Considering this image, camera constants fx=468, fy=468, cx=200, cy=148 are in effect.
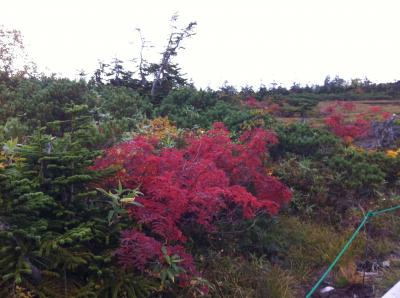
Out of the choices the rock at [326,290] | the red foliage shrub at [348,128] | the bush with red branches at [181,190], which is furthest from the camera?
the red foliage shrub at [348,128]

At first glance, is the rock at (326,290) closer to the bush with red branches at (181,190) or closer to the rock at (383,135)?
the bush with red branches at (181,190)

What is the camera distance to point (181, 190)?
A: 15.1 feet

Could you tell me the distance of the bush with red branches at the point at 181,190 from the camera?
14.4ft

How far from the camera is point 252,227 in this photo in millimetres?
6254

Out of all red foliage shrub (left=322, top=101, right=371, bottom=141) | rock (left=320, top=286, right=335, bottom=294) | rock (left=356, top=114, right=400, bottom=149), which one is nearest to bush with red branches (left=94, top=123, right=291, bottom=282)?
rock (left=320, top=286, right=335, bottom=294)

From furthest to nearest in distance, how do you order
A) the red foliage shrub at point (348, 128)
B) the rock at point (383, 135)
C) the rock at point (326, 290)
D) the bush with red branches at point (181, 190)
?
1. the red foliage shrub at point (348, 128)
2. the rock at point (383, 135)
3. the rock at point (326, 290)
4. the bush with red branches at point (181, 190)

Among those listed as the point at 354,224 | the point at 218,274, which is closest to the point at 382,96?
the point at 354,224

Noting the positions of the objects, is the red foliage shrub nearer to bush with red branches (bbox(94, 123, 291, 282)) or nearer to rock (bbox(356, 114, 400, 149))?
rock (bbox(356, 114, 400, 149))

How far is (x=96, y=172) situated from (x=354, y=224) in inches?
180

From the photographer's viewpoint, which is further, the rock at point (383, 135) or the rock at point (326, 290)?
the rock at point (383, 135)

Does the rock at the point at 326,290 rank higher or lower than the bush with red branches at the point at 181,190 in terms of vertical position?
lower

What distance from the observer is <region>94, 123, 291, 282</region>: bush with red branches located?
14.4ft

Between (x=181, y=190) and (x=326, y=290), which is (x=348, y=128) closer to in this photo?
(x=326, y=290)

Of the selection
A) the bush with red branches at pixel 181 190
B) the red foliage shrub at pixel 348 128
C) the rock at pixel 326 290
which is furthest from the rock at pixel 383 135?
the rock at pixel 326 290
